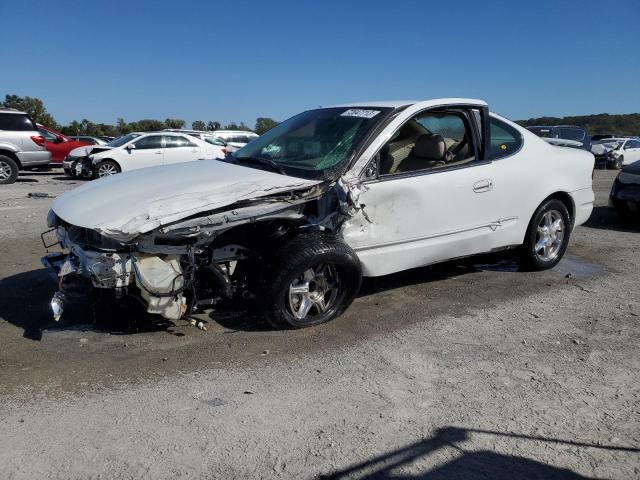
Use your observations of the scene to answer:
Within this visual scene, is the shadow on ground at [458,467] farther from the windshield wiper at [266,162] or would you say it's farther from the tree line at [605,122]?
the tree line at [605,122]

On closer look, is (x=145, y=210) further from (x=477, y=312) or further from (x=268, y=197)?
(x=477, y=312)

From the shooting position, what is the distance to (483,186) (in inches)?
196

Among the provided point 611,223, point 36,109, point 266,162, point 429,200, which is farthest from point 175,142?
point 36,109

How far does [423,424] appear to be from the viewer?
2949 millimetres

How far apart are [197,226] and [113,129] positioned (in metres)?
52.8

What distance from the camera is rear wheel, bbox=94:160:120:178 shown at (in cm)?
1534

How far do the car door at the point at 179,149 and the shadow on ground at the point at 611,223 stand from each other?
11051 millimetres

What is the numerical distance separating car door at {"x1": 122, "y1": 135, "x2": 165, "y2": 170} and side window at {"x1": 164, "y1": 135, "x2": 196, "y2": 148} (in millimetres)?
176

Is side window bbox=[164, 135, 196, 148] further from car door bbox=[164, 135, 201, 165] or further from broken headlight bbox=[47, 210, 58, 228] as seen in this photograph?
broken headlight bbox=[47, 210, 58, 228]

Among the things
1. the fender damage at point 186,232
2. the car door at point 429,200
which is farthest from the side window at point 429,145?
the fender damage at point 186,232

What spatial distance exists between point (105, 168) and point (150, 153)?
4.39 ft

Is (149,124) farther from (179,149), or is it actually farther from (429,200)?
(429,200)

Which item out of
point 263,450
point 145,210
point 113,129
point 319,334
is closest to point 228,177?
point 145,210

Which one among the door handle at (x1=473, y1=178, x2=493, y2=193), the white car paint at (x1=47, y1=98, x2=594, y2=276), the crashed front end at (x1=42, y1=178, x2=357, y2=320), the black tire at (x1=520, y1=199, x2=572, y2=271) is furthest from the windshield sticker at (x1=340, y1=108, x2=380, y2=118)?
the black tire at (x1=520, y1=199, x2=572, y2=271)
